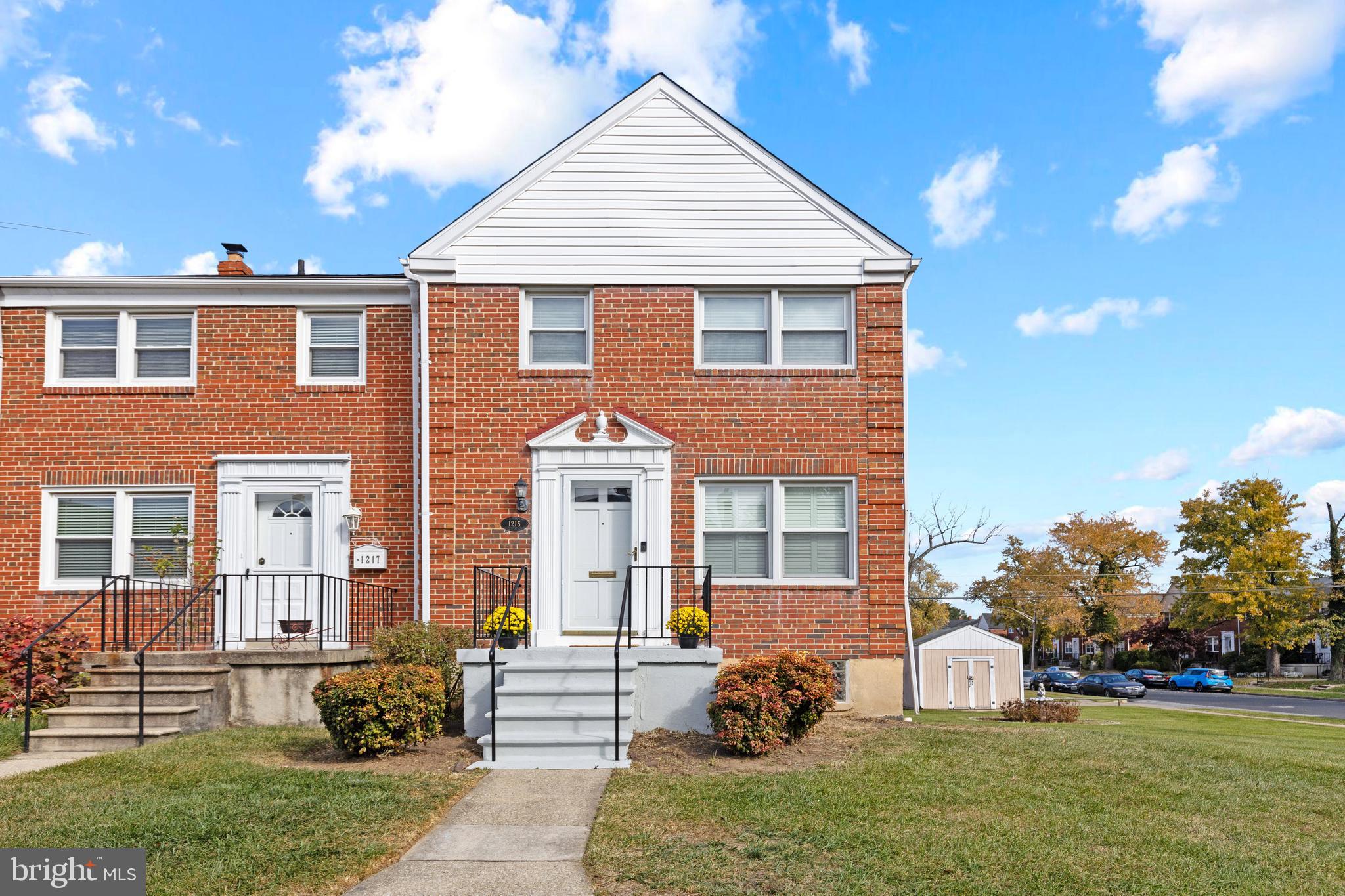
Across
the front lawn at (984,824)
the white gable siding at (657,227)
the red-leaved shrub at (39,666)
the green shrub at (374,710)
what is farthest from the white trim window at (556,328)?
the red-leaved shrub at (39,666)

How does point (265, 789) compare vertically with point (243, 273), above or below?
below

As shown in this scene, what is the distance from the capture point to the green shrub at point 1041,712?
51.3 feet

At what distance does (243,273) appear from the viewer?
50.9ft

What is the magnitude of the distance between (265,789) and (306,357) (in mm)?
7661

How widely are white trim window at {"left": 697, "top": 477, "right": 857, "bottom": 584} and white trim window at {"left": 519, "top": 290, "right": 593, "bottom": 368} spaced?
96.4 inches

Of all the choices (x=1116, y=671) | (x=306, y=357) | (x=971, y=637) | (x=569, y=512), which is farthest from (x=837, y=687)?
(x=1116, y=671)

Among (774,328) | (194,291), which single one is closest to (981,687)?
(774,328)

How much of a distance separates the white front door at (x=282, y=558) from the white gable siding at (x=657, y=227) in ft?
12.9

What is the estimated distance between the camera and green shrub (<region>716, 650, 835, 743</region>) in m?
9.99

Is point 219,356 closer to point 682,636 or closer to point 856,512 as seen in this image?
point 682,636

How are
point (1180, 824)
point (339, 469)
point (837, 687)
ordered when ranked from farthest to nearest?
point (339, 469) < point (837, 687) < point (1180, 824)

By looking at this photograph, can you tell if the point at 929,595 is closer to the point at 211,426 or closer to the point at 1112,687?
the point at 1112,687

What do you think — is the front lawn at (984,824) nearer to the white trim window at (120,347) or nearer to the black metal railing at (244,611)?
the black metal railing at (244,611)

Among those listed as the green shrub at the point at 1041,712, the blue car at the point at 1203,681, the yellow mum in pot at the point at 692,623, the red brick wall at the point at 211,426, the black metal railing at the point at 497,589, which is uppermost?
the red brick wall at the point at 211,426
